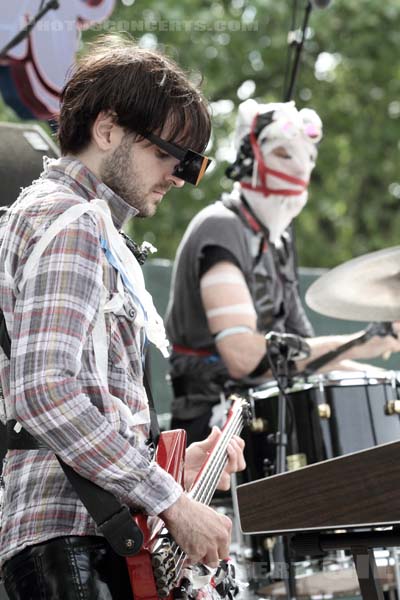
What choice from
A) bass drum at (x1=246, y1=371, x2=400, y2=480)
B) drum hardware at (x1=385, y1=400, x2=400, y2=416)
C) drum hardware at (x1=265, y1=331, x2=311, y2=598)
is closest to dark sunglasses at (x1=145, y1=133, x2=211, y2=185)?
drum hardware at (x1=265, y1=331, x2=311, y2=598)

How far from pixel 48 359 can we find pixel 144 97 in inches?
25.5

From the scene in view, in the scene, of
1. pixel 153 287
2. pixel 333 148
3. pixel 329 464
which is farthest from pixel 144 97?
pixel 333 148

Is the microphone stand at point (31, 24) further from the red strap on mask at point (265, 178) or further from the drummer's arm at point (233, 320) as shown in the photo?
the drummer's arm at point (233, 320)

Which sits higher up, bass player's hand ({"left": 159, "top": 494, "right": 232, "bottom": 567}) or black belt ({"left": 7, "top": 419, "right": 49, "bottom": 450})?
black belt ({"left": 7, "top": 419, "right": 49, "bottom": 450})

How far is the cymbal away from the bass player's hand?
181 cm

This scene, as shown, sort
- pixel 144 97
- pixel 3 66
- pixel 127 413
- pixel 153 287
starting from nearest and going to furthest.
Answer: pixel 127 413
pixel 144 97
pixel 3 66
pixel 153 287

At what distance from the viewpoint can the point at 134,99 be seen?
228 cm

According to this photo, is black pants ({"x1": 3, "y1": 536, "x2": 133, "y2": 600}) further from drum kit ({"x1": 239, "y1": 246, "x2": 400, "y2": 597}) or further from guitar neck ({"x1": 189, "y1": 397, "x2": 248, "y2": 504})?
drum kit ({"x1": 239, "y1": 246, "x2": 400, "y2": 597})

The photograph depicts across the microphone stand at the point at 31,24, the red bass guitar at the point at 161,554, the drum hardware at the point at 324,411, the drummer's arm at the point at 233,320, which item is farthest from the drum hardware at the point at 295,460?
the microphone stand at the point at 31,24

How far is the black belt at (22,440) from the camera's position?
210 cm

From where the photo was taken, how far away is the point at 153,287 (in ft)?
21.8

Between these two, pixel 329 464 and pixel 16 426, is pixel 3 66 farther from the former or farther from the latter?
pixel 329 464

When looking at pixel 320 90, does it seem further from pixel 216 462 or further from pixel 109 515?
pixel 109 515

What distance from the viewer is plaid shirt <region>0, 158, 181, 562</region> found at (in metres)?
1.99
